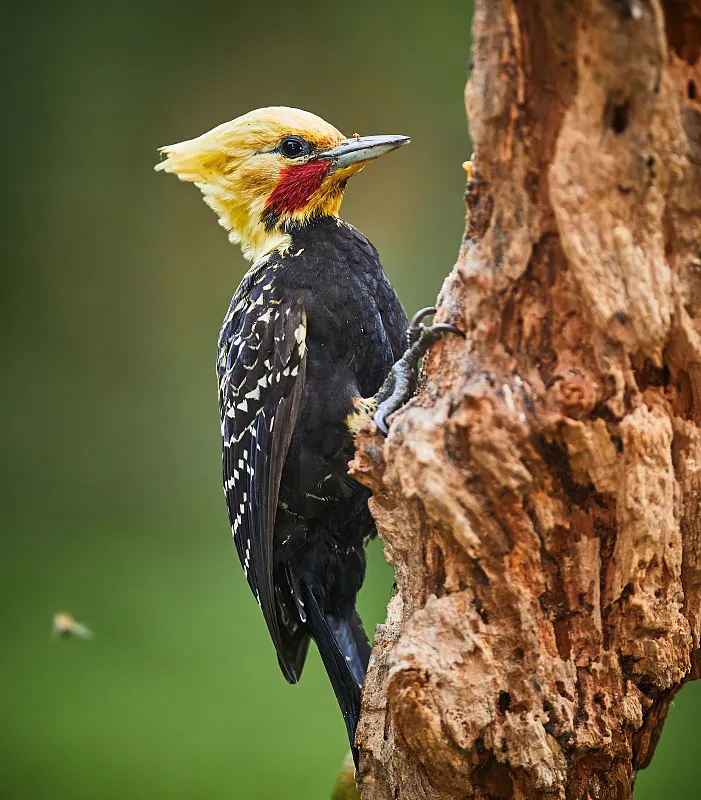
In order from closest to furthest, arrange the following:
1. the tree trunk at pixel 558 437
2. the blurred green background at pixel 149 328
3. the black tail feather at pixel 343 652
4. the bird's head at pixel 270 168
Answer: the tree trunk at pixel 558 437, the black tail feather at pixel 343 652, the bird's head at pixel 270 168, the blurred green background at pixel 149 328

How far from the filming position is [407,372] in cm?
196

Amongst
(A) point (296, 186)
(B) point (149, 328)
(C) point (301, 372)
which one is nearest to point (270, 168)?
(A) point (296, 186)

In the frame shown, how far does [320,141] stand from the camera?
230 centimetres

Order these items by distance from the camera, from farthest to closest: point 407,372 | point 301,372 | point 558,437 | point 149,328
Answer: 1. point 149,328
2. point 301,372
3. point 407,372
4. point 558,437

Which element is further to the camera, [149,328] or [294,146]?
[149,328]

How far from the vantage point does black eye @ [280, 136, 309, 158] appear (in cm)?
231

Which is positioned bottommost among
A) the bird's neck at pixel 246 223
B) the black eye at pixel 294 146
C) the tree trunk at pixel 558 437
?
the tree trunk at pixel 558 437

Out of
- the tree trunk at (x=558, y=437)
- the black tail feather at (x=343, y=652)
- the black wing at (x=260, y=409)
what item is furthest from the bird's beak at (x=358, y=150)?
the black tail feather at (x=343, y=652)

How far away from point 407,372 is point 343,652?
2.45 feet

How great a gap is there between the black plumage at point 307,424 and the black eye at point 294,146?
0.18 m

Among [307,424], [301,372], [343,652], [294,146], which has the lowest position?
[343,652]

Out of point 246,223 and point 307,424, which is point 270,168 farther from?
point 307,424

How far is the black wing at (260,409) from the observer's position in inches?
85.3

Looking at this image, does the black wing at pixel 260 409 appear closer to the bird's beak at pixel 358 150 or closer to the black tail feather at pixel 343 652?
the black tail feather at pixel 343 652
